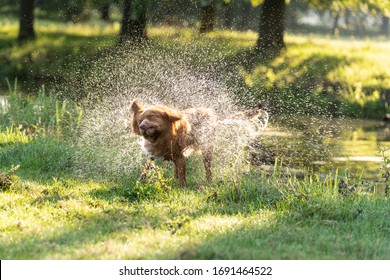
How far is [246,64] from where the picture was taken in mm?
22266

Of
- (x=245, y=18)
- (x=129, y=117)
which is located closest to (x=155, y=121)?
(x=129, y=117)

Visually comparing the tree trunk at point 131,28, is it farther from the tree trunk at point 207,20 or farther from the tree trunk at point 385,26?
the tree trunk at point 385,26

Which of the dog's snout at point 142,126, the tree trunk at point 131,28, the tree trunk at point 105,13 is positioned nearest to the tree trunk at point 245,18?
the tree trunk at point 105,13

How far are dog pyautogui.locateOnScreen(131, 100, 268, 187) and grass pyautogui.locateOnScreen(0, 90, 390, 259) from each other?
230 mm

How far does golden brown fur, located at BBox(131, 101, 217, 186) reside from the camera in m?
8.09

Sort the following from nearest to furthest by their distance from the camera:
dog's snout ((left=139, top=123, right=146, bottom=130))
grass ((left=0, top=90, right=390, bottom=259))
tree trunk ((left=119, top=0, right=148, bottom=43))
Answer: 1. grass ((left=0, top=90, right=390, bottom=259))
2. dog's snout ((left=139, top=123, right=146, bottom=130))
3. tree trunk ((left=119, top=0, right=148, bottom=43))

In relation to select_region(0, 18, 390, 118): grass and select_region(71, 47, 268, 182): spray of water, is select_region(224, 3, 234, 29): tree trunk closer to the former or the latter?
select_region(0, 18, 390, 118): grass

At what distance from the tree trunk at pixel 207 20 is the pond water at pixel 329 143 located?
808 cm

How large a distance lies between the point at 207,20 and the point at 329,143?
1294cm

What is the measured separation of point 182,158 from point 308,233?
2.30m

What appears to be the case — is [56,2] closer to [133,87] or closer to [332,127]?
[133,87]

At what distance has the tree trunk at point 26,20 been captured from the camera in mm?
26031

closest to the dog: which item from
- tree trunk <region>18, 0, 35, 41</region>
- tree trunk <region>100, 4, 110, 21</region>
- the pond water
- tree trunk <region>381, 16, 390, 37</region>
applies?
the pond water

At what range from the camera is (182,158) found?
8547 mm
